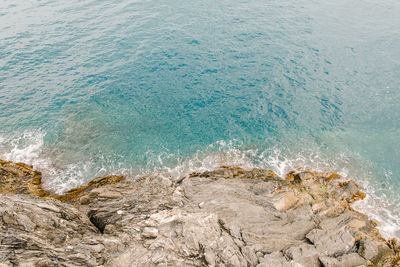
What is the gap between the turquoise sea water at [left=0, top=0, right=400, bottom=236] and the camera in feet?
87.1

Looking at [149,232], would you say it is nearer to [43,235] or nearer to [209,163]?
[43,235]

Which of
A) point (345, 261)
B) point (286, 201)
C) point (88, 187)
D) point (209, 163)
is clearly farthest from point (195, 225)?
point (88, 187)

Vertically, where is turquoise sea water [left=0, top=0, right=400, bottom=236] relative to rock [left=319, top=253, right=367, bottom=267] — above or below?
above

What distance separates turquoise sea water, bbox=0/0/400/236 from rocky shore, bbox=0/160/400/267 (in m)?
4.56

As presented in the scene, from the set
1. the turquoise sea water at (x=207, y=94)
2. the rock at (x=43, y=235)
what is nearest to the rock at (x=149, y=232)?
the rock at (x=43, y=235)

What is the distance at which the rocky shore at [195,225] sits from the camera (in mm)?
11172

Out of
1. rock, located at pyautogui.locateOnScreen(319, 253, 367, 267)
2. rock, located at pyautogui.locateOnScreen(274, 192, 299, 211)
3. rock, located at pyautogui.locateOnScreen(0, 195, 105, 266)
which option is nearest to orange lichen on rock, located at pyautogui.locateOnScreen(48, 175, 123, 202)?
rock, located at pyautogui.locateOnScreen(0, 195, 105, 266)

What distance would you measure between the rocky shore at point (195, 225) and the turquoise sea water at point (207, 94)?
4561 millimetres

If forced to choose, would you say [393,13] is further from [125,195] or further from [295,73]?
[125,195]

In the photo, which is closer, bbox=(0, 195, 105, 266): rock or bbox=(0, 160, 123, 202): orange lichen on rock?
bbox=(0, 195, 105, 266): rock

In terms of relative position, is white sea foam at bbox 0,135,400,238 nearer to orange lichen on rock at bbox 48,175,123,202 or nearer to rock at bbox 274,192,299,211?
orange lichen on rock at bbox 48,175,123,202

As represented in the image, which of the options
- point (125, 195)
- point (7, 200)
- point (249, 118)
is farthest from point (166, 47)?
point (7, 200)

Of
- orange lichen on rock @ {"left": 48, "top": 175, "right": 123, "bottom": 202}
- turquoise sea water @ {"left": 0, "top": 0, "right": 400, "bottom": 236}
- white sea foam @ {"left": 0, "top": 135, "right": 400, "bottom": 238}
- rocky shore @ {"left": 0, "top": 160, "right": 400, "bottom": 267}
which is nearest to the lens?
rocky shore @ {"left": 0, "top": 160, "right": 400, "bottom": 267}

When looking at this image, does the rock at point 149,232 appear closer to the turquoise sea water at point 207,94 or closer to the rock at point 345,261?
the rock at point 345,261
